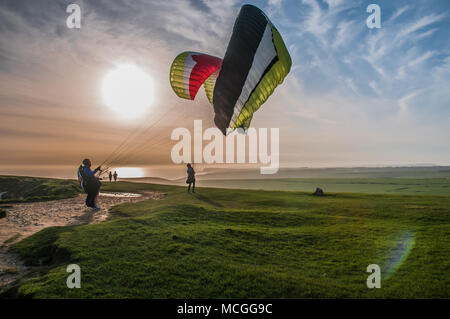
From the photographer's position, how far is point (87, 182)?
526 inches

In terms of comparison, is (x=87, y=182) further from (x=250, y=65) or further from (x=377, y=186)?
(x=377, y=186)

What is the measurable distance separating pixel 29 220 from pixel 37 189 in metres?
16.8

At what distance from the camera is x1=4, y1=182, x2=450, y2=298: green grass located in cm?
518

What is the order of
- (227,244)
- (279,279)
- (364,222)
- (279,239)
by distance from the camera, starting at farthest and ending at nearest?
(364,222) < (279,239) < (227,244) < (279,279)

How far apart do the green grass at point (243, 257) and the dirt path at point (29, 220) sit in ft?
1.53

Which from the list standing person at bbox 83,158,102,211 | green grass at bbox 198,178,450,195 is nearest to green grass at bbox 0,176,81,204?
standing person at bbox 83,158,102,211

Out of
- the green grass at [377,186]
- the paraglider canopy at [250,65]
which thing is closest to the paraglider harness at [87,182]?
the paraglider canopy at [250,65]

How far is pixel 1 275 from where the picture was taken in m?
6.02

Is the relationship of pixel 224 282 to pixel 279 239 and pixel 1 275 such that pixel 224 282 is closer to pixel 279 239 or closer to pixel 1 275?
pixel 279 239

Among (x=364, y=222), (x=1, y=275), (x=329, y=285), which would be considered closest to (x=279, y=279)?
(x=329, y=285)

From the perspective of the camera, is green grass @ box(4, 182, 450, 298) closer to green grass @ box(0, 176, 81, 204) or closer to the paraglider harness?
the paraglider harness

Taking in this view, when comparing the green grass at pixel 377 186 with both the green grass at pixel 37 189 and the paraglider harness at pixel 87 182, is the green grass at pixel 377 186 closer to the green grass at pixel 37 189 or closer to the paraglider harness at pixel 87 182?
the green grass at pixel 37 189

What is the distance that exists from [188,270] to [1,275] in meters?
4.70

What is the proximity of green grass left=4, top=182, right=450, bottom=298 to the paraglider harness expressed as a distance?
4.32 m
